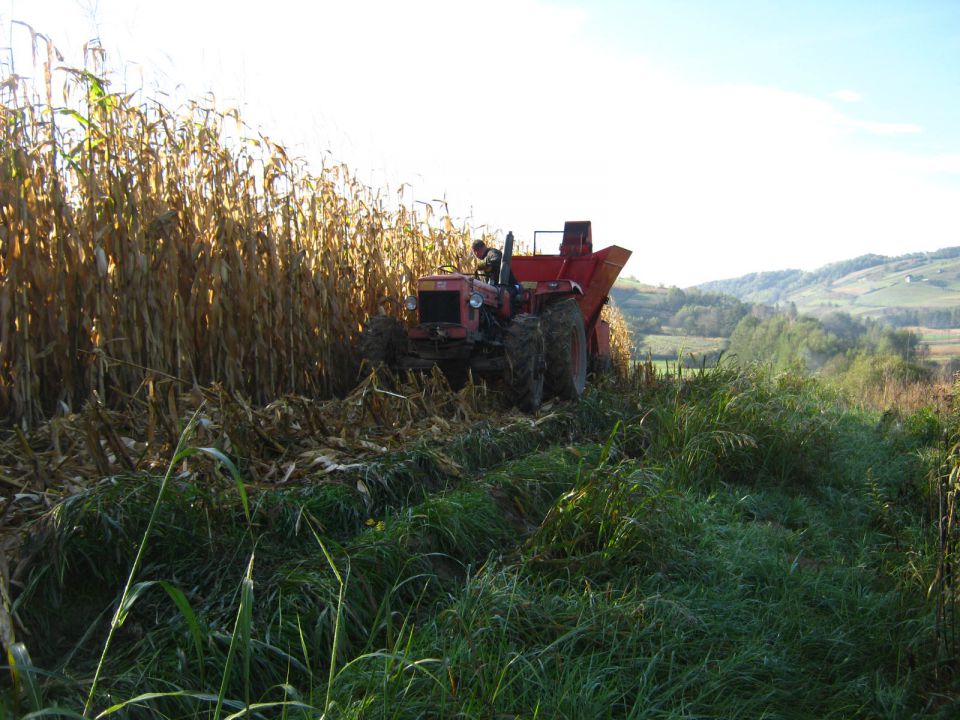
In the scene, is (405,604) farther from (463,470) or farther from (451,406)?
(451,406)

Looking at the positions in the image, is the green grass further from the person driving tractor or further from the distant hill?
the distant hill

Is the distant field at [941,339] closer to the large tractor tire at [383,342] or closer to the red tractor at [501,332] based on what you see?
the red tractor at [501,332]

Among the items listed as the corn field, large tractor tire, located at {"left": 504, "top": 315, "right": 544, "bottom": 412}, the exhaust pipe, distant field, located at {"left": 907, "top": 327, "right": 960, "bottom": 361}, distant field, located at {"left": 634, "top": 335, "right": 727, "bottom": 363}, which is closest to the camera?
the corn field

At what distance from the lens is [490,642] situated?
270 cm

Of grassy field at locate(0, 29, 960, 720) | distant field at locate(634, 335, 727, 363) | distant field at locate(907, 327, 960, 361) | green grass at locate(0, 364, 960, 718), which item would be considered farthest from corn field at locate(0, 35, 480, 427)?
distant field at locate(907, 327, 960, 361)

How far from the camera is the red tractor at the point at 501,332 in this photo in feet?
22.5

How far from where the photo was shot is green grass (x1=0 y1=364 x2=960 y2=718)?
2.38 meters

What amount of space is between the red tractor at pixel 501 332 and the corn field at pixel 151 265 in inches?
28.4

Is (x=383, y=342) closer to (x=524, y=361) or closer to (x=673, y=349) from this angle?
(x=524, y=361)

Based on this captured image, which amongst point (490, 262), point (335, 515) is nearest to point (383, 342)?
point (490, 262)

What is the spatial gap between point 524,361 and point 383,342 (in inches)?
50.6

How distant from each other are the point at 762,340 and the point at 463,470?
1726 cm

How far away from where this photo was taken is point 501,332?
7785 millimetres

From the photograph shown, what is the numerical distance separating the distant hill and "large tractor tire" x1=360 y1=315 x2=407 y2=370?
5046 cm
